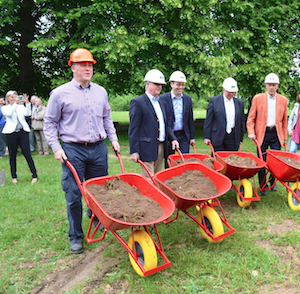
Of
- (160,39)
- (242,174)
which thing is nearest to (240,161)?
(242,174)

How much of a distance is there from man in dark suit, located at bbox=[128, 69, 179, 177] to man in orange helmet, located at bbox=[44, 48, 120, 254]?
1.83ft

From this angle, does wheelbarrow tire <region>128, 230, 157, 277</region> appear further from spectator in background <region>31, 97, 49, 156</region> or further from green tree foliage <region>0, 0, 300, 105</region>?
green tree foliage <region>0, 0, 300, 105</region>

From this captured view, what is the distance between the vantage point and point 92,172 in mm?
3547

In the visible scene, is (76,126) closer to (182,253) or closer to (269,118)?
(182,253)

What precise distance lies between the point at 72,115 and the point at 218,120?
2732mm

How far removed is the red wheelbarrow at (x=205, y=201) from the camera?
3062 millimetres

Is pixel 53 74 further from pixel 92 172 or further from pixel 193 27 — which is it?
pixel 92 172

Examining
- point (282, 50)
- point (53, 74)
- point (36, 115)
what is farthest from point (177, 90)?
point (53, 74)

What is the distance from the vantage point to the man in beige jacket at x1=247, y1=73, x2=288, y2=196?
511 centimetres

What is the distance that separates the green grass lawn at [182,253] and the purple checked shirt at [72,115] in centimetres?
131

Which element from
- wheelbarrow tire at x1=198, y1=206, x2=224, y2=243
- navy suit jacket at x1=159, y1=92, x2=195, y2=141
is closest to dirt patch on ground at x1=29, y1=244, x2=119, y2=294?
wheelbarrow tire at x1=198, y1=206, x2=224, y2=243

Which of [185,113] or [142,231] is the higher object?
[185,113]

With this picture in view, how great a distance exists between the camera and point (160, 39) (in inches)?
437

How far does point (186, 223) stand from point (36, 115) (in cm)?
729
